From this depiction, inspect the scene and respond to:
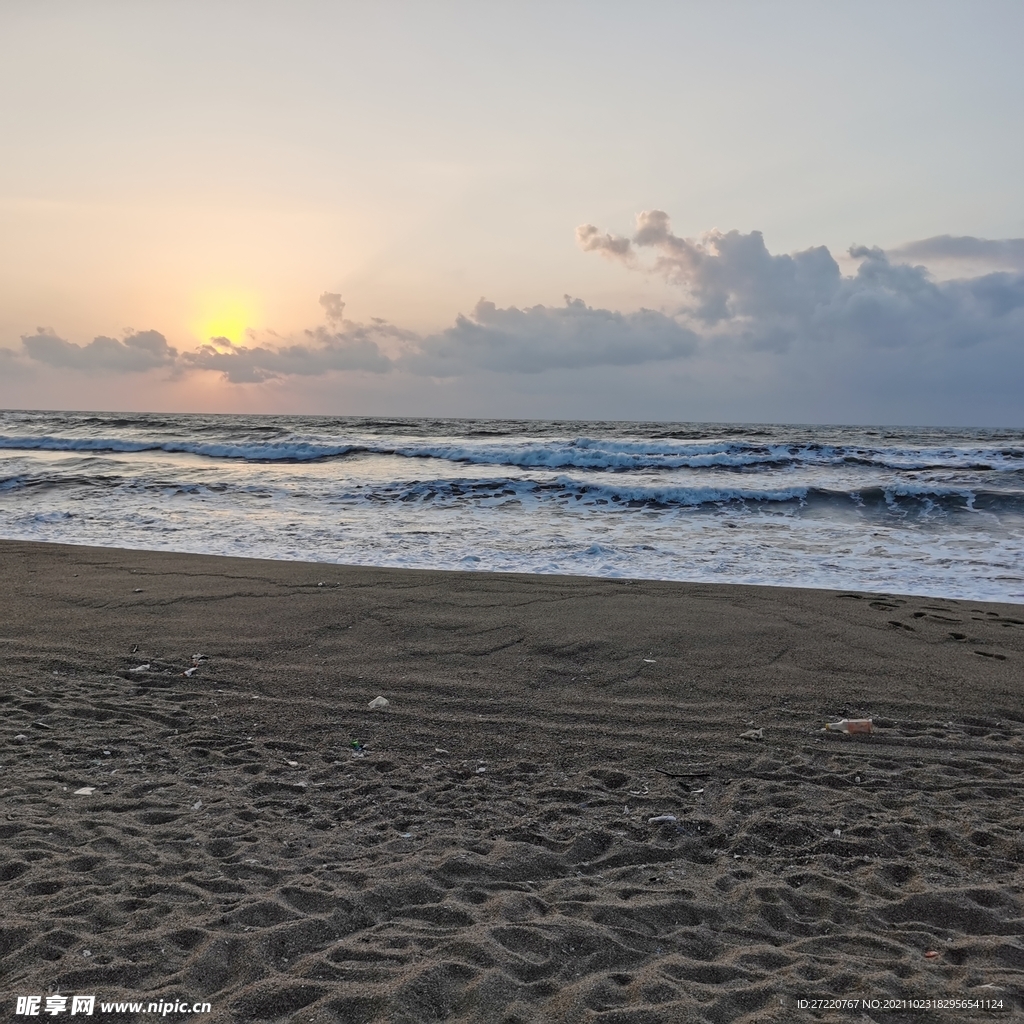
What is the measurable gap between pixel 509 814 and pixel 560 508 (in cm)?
1240

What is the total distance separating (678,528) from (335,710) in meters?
9.26

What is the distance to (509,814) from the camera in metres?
3.60

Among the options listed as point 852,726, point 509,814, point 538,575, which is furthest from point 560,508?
point 509,814

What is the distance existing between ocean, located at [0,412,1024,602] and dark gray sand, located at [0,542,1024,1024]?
118 inches

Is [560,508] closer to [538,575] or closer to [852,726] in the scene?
[538,575]

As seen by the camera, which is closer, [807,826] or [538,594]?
[807,826]

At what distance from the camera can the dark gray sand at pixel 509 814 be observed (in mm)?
2389

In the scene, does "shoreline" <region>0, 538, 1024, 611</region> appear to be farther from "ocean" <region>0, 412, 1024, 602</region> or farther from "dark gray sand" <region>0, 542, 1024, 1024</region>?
"dark gray sand" <region>0, 542, 1024, 1024</region>

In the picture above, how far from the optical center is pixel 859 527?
1350 centimetres

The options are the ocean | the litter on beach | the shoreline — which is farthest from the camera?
the ocean

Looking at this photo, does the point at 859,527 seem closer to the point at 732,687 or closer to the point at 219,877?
the point at 732,687

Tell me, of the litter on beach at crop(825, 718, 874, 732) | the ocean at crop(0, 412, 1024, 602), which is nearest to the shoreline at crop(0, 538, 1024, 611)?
the ocean at crop(0, 412, 1024, 602)

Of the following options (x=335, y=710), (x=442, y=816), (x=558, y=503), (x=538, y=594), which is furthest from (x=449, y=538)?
Answer: (x=442, y=816)

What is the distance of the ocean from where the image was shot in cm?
997
